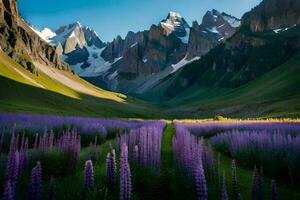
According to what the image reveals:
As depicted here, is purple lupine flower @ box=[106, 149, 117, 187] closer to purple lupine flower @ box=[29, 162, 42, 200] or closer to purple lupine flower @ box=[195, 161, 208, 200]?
purple lupine flower @ box=[29, 162, 42, 200]

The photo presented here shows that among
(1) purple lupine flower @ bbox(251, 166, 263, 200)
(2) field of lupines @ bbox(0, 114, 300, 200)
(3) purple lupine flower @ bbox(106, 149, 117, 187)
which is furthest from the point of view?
(3) purple lupine flower @ bbox(106, 149, 117, 187)

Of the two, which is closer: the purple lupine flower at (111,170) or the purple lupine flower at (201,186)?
the purple lupine flower at (201,186)

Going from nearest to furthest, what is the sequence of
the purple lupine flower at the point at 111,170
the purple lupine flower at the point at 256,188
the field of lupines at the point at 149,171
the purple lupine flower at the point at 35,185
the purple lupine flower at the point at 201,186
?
the purple lupine flower at the point at 201,186 < the purple lupine flower at the point at 35,185 < the field of lupines at the point at 149,171 < the purple lupine flower at the point at 256,188 < the purple lupine flower at the point at 111,170

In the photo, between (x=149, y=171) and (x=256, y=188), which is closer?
(x=256, y=188)

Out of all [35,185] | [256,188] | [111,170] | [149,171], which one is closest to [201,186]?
[256,188]

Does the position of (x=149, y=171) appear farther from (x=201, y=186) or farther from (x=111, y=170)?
(x=201, y=186)

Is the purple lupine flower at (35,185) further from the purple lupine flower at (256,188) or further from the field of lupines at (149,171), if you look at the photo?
the purple lupine flower at (256,188)

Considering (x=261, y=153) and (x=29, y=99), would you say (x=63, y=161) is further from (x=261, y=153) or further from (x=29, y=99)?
(x=29, y=99)

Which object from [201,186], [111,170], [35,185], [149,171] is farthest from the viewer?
[149,171]

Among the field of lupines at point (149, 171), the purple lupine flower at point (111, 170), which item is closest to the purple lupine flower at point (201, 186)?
the field of lupines at point (149, 171)

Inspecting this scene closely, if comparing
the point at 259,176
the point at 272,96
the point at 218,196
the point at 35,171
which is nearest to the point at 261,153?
the point at 218,196

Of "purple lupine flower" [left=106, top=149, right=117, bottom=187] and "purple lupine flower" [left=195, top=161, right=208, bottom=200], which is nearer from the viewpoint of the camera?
"purple lupine flower" [left=195, top=161, right=208, bottom=200]

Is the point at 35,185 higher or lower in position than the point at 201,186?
lower

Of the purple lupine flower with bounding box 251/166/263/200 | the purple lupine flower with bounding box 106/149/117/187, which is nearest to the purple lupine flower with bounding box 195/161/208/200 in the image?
the purple lupine flower with bounding box 251/166/263/200
